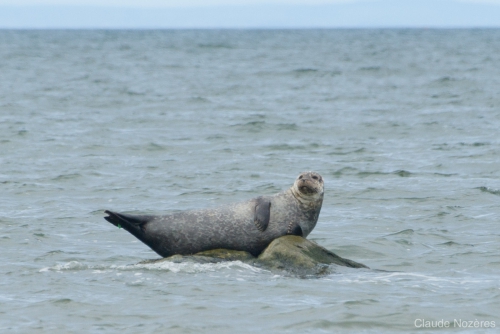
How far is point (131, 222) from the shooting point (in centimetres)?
914

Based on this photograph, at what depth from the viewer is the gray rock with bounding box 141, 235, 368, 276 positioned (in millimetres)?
8883

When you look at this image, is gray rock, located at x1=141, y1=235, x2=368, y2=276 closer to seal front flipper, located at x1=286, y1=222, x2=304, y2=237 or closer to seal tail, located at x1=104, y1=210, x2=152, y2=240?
seal front flipper, located at x1=286, y1=222, x2=304, y2=237

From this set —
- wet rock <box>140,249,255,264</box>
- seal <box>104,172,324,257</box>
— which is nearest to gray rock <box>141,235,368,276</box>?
wet rock <box>140,249,255,264</box>

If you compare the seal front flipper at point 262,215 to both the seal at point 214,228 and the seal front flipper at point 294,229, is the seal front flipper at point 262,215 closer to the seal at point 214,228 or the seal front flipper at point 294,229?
the seal at point 214,228

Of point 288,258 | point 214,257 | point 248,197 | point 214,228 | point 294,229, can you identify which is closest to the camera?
point 288,258

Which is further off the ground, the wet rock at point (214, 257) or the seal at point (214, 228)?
the seal at point (214, 228)

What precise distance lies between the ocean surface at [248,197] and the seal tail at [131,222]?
328 millimetres

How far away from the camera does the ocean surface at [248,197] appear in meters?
7.90

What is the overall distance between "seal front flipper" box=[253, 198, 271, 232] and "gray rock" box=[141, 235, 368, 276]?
20 centimetres

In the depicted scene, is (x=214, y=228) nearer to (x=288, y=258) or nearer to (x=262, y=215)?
(x=262, y=215)

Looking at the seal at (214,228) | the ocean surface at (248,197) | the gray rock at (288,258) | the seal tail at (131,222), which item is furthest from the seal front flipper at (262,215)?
the seal tail at (131,222)

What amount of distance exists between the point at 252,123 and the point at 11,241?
1304 centimetres

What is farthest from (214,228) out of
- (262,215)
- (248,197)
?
(248,197)

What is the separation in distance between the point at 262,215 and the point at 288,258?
53 centimetres
